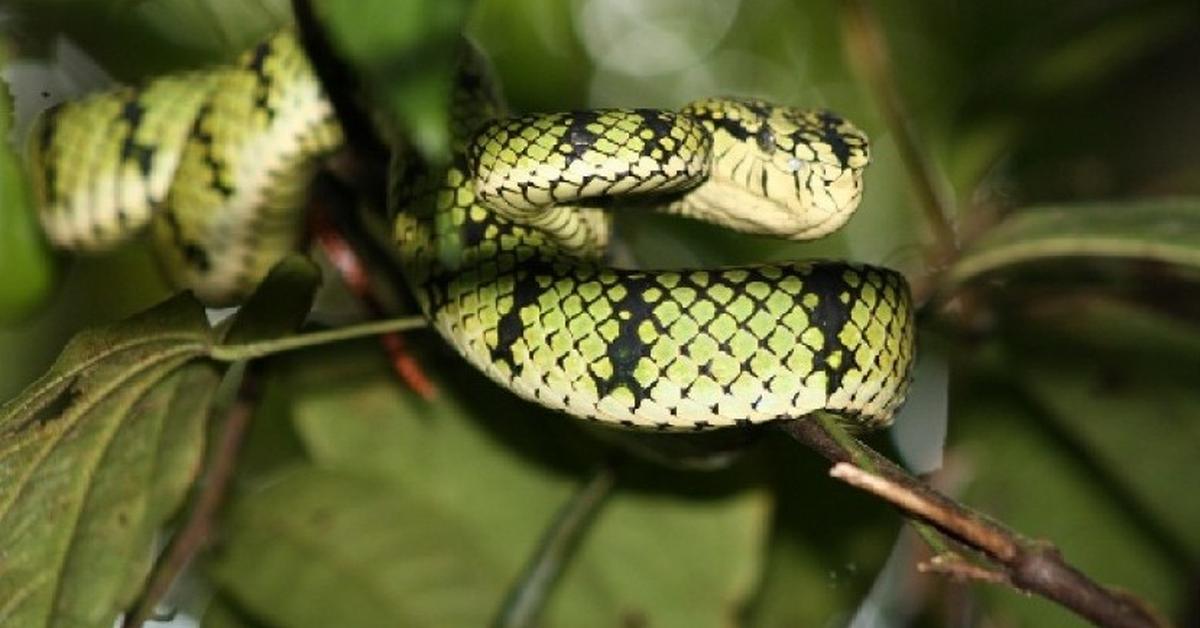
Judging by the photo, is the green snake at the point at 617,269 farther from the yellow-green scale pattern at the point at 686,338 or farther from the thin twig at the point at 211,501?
the thin twig at the point at 211,501

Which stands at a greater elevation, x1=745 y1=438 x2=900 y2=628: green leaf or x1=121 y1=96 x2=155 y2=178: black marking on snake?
x1=121 y1=96 x2=155 y2=178: black marking on snake

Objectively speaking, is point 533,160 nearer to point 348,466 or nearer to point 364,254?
point 364,254

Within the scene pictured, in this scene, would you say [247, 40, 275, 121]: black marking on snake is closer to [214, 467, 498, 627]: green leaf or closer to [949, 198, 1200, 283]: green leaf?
[214, 467, 498, 627]: green leaf

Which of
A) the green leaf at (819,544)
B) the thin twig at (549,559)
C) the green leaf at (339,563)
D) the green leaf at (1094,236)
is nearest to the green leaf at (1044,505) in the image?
the green leaf at (819,544)

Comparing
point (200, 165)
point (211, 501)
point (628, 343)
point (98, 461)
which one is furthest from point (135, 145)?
point (628, 343)

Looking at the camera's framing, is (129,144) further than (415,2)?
Yes

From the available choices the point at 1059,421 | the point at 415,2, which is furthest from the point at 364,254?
the point at 1059,421

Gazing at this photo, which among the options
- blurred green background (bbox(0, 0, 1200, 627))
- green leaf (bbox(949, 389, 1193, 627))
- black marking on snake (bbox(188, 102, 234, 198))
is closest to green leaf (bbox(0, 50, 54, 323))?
blurred green background (bbox(0, 0, 1200, 627))

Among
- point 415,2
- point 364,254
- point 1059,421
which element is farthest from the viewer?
point 1059,421
